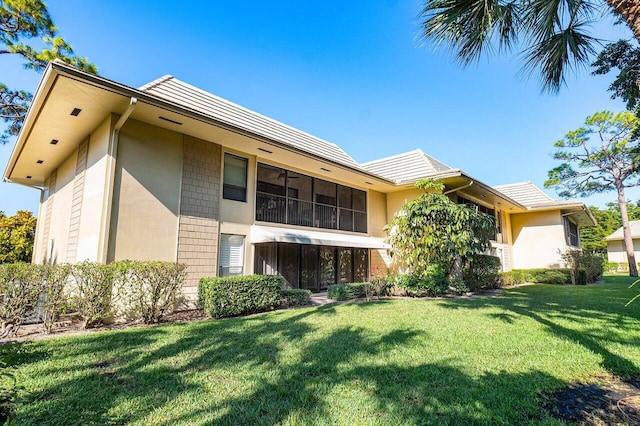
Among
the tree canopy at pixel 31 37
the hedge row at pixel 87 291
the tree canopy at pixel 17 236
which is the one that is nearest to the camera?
the hedge row at pixel 87 291

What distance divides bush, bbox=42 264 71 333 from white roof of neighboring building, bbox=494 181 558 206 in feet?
103

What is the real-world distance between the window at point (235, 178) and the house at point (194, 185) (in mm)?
50

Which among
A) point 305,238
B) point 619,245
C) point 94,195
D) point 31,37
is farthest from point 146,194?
point 619,245

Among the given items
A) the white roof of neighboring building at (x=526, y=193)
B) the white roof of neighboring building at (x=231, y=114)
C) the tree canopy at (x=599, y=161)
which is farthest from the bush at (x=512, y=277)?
the tree canopy at (x=599, y=161)

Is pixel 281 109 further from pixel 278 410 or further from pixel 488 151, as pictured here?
pixel 278 410

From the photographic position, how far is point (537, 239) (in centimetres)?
2766

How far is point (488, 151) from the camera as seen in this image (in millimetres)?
21734

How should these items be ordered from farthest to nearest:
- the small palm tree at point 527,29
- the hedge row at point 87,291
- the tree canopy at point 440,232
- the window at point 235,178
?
the tree canopy at point 440,232 → the window at point 235,178 → the hedge row at point 87,291 → the small palm tree at point 527,29

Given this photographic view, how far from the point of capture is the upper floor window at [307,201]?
1544cm

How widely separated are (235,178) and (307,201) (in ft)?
15.0

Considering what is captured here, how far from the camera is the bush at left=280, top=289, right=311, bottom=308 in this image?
1184 centimetres

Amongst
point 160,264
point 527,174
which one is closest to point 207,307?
point 160,264

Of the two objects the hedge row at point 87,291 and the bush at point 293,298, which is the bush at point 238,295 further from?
the hedge row at point 87,291

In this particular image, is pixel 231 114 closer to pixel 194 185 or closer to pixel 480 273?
pixel 194 185
